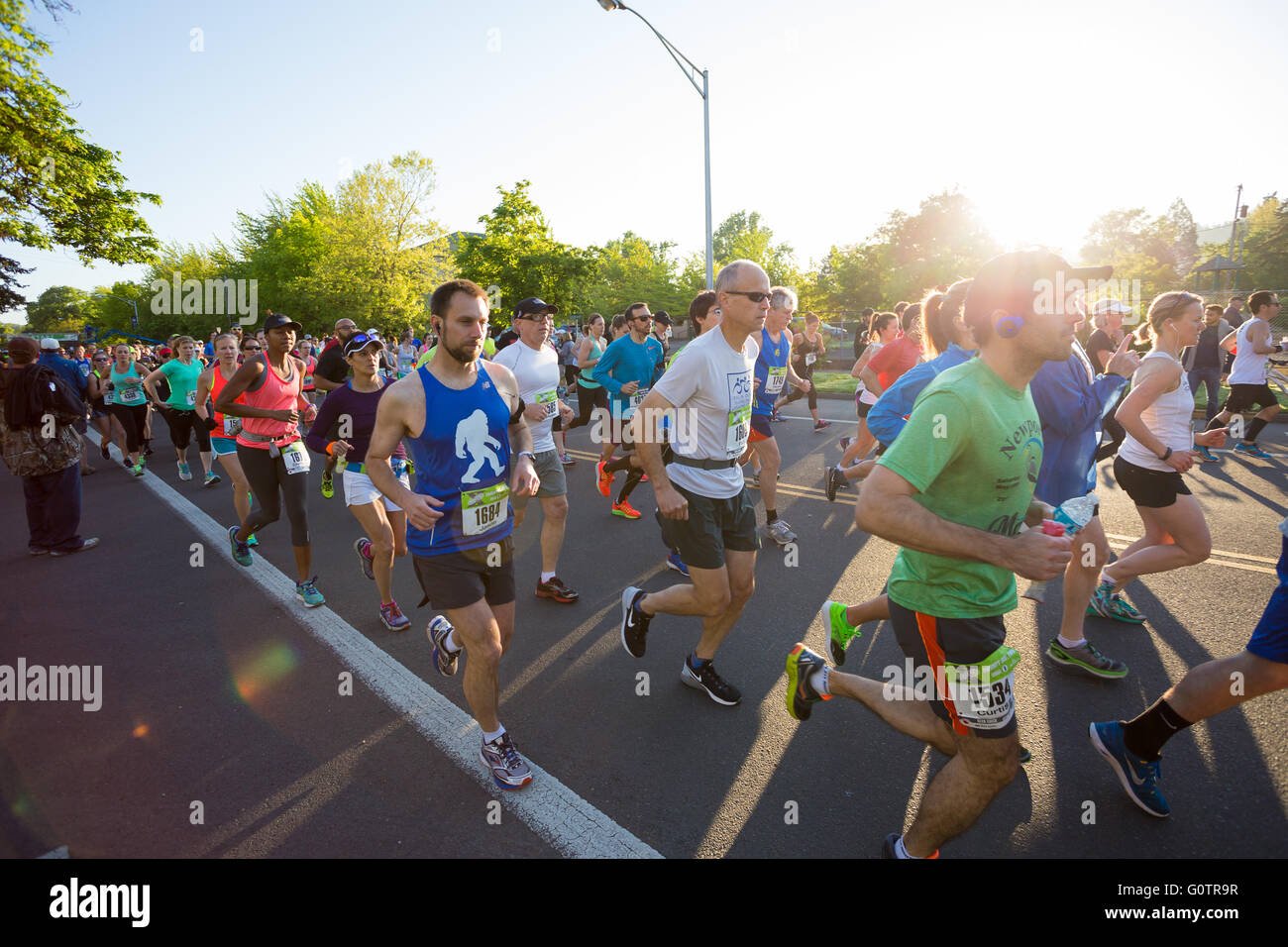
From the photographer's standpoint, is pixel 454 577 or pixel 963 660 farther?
pixel 454 577

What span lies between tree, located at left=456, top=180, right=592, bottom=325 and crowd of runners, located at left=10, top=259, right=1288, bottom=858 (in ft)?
117

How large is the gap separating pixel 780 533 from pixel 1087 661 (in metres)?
2.72

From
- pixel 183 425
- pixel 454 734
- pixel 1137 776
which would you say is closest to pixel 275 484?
pixel 454 734

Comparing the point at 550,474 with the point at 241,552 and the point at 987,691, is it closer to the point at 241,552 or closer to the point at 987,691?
the point at 241,552

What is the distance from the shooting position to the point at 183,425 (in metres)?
9.92

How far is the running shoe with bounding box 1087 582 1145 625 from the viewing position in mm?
3998

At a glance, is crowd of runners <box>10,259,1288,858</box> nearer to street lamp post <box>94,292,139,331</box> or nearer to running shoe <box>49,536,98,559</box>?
running shoe <box>49,536,98,559</box>

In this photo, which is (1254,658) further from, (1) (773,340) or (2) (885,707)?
(1) (773,340)

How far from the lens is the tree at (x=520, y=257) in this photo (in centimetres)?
3981

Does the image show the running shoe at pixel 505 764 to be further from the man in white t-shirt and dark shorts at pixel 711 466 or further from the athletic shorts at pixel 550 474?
the athletic shorts at pixel 550 474

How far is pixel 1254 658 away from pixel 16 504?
13.6 meters

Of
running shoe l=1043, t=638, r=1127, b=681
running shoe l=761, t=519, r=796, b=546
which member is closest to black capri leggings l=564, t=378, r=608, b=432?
running shoe l=761, t=519, r=796, b=546
